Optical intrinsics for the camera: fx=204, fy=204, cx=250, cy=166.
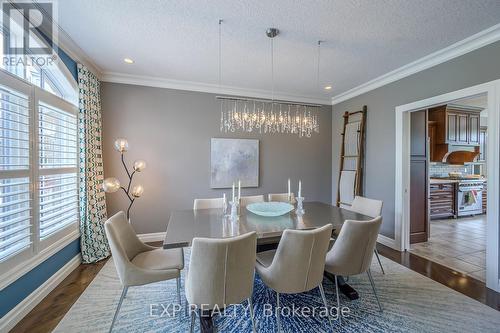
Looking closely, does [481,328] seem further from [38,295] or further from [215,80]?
[215,80]

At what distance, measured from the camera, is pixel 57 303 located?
2.01 meters

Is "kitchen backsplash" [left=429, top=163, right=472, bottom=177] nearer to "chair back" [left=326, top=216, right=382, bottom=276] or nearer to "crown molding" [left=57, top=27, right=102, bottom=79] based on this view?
"chair back" [left=326, top=216, right=382, bottom=276]

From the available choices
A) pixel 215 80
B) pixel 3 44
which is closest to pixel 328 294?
pixel 215 80

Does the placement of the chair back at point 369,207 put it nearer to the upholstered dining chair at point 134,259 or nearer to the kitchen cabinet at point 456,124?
the upholstered dining chair at point 134,259

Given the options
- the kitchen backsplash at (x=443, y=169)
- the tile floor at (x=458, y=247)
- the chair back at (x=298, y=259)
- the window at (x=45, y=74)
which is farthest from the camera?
the kitchen backsplash at (x=443, y=169)

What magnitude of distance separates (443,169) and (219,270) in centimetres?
673

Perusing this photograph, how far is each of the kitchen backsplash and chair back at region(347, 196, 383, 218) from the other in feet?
13.3

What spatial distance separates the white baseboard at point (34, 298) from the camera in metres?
1.67

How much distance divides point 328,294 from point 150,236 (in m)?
2.89

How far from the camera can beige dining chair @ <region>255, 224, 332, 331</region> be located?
1.47m

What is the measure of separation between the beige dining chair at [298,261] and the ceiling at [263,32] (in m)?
1.96

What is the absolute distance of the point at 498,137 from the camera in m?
2.13

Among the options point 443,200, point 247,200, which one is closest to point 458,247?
point 443,200

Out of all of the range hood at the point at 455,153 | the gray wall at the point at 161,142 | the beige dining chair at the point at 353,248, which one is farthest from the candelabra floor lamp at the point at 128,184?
the range hood at the point at 455,153
